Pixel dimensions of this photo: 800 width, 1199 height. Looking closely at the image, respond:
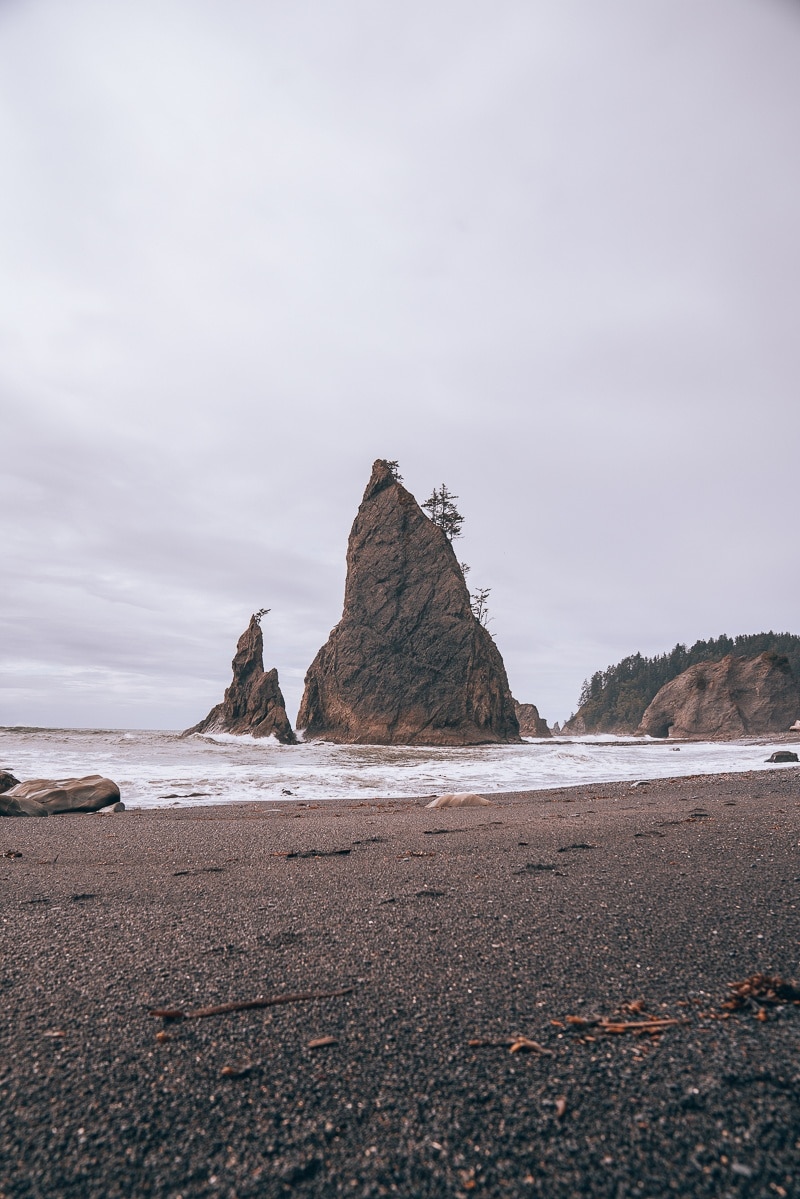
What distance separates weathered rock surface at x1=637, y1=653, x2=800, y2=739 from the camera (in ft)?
171

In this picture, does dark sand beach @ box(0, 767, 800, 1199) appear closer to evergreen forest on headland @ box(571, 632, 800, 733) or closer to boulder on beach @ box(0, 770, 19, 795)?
boulder on beach @ box(0, 770, 19, 795)

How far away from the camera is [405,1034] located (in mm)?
1795

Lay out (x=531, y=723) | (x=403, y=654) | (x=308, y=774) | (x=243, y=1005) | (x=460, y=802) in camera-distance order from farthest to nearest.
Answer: (x=531, y=723) → (x=403, y=654) → (x=308, y=774) → (x=460, y=802) → (x=243, y=1005)

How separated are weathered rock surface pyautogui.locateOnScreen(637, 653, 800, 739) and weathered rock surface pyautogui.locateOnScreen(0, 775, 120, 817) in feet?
177

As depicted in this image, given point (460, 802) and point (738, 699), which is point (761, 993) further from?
point (738, 699)

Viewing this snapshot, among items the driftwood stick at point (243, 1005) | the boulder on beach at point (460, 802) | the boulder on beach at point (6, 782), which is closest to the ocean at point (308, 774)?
the boulder on beach at point (6, 782)

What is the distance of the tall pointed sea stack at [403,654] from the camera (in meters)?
38.7

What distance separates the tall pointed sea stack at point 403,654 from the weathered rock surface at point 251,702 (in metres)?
3.77

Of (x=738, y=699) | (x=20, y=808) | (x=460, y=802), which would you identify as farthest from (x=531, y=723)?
(x=20, y=808)

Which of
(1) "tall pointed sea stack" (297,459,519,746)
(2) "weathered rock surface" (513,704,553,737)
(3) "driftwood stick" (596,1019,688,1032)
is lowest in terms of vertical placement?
(2) "weathered rock surface" (513,704,553,737)

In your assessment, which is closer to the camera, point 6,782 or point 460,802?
point 460,802

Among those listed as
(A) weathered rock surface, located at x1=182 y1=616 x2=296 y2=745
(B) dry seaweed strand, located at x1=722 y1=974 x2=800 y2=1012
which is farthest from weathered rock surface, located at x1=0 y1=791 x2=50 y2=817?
(A) weathered rock surface, located at x1=182 y1=616 x2=296 y2=745

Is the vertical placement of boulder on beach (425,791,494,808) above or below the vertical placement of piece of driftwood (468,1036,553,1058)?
below

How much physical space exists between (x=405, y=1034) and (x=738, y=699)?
202 feet
